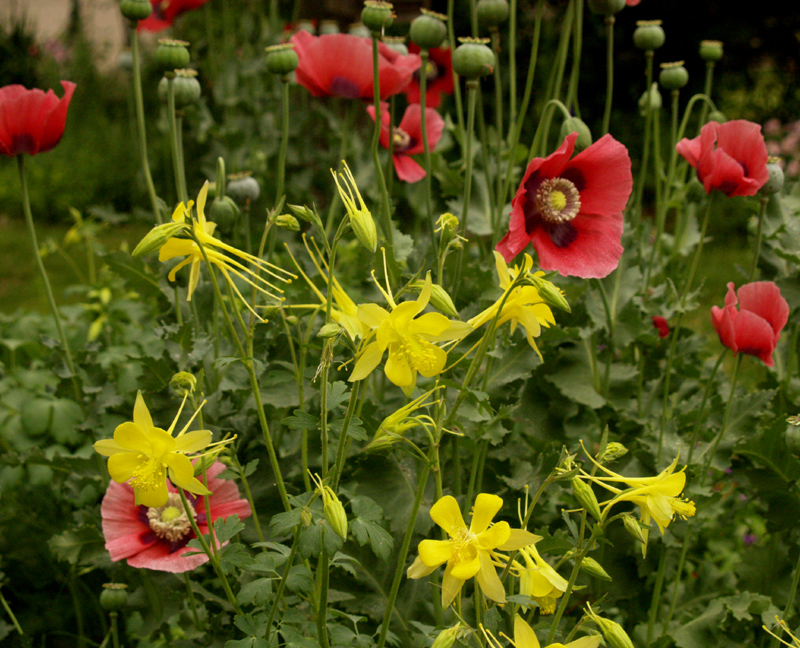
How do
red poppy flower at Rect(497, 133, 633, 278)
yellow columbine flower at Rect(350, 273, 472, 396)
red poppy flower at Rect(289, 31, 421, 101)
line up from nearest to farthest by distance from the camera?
1. yellow columbine flower at Rect(350, 273, 472, 396)
2. red poppy flower at Rect(497, 133, 633, 278)
3. red poppy flower at Rect(289, 31, 421, 101)

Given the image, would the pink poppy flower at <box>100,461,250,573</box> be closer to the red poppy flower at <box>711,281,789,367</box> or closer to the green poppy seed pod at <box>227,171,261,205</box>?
the green poppy seed pod at <box>227,171,261,205</box>

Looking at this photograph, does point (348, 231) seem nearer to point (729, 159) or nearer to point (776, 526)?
point (729, 159)

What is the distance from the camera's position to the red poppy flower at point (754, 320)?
47.3 inches

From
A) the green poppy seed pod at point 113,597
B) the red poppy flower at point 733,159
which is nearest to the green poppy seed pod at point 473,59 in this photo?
the red poppy flower at point 733,159

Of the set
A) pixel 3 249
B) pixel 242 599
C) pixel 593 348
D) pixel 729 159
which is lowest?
pixel 3 249

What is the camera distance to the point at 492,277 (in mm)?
1396

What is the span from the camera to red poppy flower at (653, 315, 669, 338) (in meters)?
1.63

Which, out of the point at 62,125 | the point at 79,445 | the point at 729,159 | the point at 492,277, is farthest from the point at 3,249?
the point at 729,159

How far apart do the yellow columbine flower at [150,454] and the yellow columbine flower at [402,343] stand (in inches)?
6.6

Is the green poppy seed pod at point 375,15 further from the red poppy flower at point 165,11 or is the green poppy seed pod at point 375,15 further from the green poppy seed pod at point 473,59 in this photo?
the red poppy flower at point 165,11

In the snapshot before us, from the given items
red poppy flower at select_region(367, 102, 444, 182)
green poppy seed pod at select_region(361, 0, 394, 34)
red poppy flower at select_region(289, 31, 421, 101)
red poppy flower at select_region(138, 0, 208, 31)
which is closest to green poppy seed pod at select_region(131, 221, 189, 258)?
green poppy seed pod at select_region(361, 0, 394, 34)

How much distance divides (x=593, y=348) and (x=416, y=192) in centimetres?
63

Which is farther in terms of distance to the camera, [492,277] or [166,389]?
[492,277]

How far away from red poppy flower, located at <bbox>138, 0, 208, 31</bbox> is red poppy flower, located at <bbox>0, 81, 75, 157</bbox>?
0.67m
